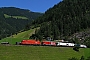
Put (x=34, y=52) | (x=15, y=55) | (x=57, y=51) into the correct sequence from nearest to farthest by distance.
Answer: (x=15, y=55)
(x=34, y=52)
(x=57, y=51)

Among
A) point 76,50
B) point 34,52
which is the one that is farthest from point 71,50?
point 34,52

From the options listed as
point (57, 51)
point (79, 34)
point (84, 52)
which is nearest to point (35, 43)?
point (57, 51)

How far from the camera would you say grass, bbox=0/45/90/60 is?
8388 cm

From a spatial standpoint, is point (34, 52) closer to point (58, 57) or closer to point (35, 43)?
point (58, 57)

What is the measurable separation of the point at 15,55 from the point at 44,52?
45.1 feet

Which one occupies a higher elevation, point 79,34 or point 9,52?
point 79,34

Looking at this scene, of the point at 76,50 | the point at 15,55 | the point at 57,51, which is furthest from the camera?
the point at 76,50

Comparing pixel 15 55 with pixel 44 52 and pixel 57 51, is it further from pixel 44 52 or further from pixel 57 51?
pixel 57 51

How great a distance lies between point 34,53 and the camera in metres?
90.9

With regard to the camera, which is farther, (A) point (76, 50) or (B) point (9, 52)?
(A) point (76, 50)

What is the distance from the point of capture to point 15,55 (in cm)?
8456

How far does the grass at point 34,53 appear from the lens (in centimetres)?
8388

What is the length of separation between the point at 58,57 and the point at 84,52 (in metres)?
19.0

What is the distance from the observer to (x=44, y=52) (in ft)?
310
